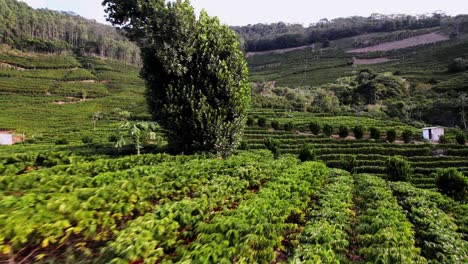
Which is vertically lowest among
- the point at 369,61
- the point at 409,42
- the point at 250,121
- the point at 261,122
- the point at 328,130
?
the point at 328,130

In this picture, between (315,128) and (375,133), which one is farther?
(315,128)

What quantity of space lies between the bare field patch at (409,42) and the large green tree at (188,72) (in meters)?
102

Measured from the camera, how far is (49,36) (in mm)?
120688

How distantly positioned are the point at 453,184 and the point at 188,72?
15.1 m

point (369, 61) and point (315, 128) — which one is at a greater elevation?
point (369, 61)

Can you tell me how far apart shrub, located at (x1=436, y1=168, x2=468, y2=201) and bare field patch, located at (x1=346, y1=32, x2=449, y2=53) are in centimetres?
9734

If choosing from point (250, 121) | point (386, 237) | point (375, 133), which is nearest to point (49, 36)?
point (250, 121)

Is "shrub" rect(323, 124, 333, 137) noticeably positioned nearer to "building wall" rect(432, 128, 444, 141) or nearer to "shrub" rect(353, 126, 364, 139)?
"shrub" rect(353, 126, 364, 139)

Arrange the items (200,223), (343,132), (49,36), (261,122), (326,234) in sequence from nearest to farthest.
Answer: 1. (200,223)
2. (326,234)
3. (343,132)
4. (261,122)
5. (49,36)

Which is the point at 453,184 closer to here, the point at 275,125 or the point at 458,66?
the point at 275,125

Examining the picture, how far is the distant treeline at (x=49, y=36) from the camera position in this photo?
346 feet

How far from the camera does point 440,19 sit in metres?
121

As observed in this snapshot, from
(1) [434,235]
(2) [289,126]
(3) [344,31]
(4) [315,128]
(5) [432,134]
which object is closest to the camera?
(1) [434,235]

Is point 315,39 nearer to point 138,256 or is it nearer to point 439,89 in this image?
point 439,89
